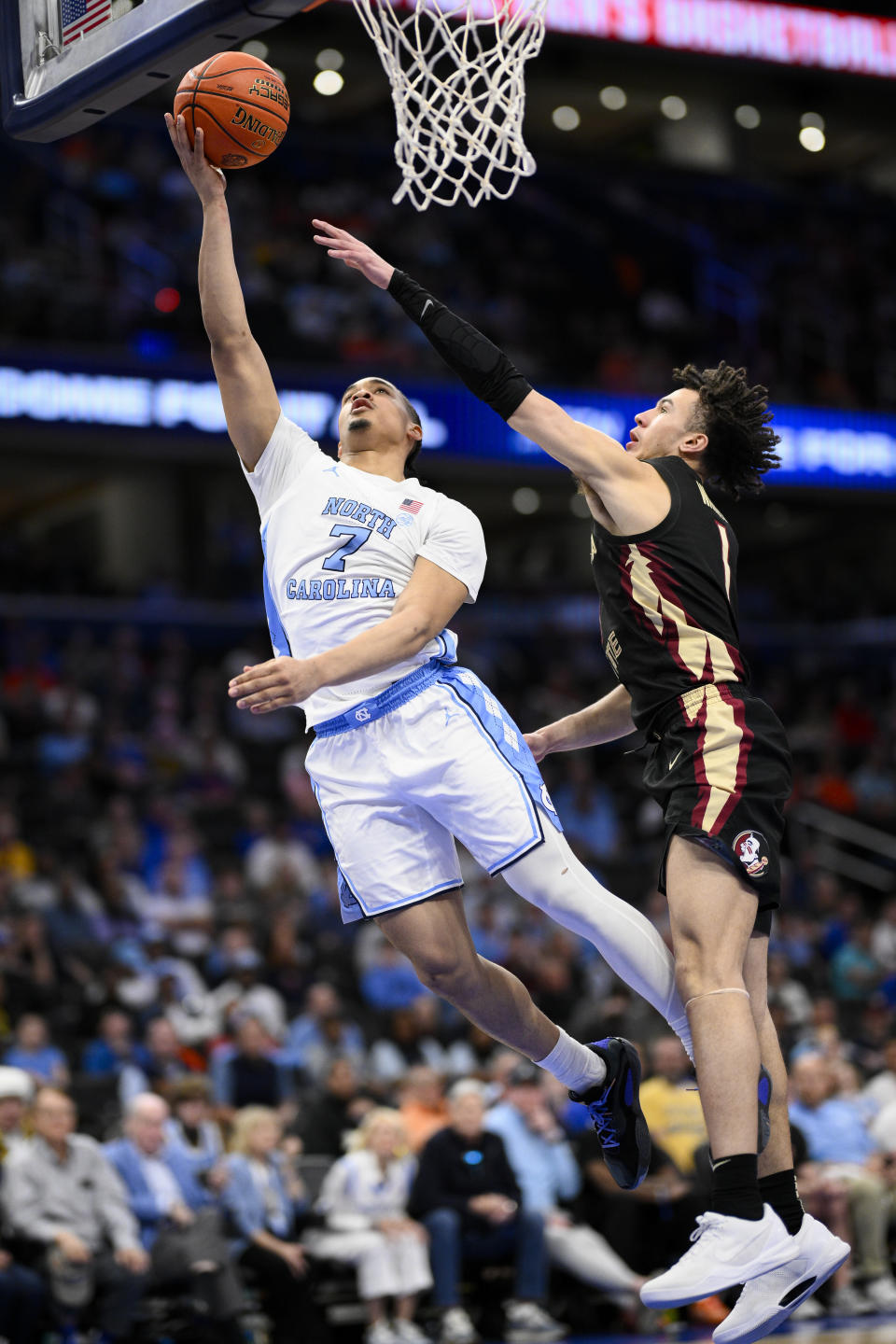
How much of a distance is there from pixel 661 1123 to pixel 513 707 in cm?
955

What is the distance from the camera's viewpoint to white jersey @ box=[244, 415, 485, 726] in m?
5.30

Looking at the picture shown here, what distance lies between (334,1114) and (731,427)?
262 inches

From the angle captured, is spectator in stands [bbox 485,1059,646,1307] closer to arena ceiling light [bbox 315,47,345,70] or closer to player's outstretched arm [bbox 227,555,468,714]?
player's outstretched arm [bbox 227,555,468,714]

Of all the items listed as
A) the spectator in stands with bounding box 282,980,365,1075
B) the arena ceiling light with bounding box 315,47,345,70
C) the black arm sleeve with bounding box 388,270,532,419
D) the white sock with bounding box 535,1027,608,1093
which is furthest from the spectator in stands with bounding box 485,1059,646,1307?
the arena ceiling light with bounding box 315,47,345,70

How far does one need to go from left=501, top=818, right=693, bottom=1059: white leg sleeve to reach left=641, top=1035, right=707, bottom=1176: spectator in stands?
19.4ft

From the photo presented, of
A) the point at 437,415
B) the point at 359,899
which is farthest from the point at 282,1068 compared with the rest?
the point at 437,415

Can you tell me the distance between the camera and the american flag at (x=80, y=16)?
5.49 m

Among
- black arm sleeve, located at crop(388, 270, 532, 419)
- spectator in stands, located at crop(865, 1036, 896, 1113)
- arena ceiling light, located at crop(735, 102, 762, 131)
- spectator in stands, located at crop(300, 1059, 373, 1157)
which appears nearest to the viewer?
black arm sleeve, located at crop(388, 270, 532, 419)

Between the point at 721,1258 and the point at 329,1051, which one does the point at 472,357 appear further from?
the point at 329,1051

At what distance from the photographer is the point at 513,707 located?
2006cm

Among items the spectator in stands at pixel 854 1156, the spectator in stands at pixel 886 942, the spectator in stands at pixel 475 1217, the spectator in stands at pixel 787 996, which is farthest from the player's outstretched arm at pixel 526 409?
the spectator in stands at pixel 886 942

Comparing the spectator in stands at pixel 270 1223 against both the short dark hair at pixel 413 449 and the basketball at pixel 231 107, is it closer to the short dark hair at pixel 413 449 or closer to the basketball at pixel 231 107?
the short dark hair at pixel 413 449

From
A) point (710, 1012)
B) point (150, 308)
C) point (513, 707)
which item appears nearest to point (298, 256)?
point (150, 308)

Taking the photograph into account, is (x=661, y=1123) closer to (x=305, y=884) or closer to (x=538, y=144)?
(x=305, y=884)
